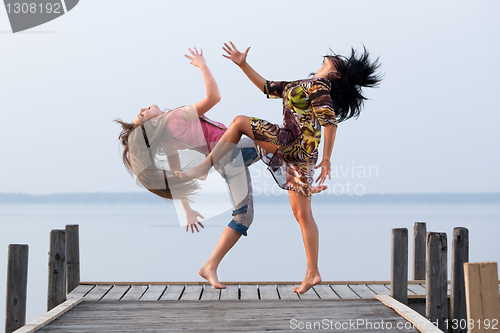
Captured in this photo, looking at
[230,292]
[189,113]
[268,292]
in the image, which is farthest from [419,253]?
[189,113]

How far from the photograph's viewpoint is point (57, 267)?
501cm

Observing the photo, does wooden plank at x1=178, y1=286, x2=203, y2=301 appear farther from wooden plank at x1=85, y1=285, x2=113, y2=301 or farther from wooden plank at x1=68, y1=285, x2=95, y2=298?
wooden plank at x1=68, y1=285, x2=95, y2=298

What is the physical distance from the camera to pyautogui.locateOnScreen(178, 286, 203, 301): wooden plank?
507 cm

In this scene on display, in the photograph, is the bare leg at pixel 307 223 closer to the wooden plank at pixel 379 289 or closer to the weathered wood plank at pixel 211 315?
the weathered wood plank at pixel 211 315

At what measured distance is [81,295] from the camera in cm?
529

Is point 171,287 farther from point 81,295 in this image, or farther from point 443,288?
point 443,288

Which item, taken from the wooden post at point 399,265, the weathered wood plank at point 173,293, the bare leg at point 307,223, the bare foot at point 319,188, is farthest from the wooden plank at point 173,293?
the wooden post at point 399,265

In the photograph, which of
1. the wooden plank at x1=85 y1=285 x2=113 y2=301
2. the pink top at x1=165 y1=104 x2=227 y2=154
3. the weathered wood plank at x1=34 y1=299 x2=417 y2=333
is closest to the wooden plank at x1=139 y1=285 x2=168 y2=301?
the weathered wood plank at x1=34 y1=299 x2=417 y2=333

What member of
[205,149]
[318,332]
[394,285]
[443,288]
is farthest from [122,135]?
[443,288]

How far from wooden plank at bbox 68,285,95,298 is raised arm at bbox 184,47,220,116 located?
7.88ft

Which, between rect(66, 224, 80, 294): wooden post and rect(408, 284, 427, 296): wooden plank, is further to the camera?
rect(66, 224, 80, 294): wooden post

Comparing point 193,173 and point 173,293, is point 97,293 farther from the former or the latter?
point 193,173

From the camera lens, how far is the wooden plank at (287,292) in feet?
16.5

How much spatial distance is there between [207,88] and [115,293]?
248 cm
